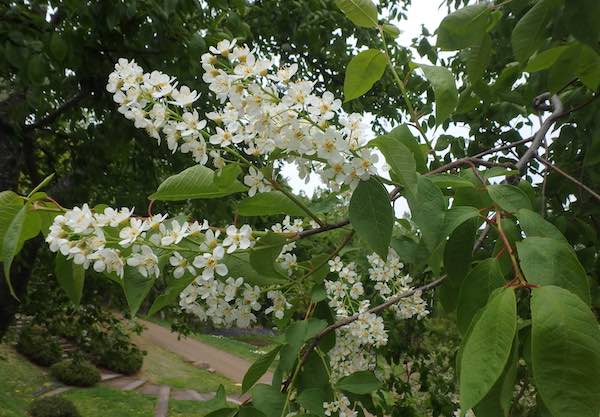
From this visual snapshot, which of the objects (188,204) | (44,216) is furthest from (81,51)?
(44,216)

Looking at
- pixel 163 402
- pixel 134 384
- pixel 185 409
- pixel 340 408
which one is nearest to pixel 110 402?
pixel 163 402

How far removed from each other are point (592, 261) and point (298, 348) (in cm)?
120

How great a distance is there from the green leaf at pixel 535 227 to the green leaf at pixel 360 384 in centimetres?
50

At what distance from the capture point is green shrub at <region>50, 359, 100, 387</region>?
412 inches

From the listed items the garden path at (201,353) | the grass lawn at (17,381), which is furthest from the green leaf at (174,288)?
the garden path at (201,353)

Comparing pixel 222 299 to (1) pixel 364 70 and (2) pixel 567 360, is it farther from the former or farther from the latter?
(2) pixel 567 360

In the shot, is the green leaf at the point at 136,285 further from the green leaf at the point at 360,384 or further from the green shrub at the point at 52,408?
the green shrub at the point at 52,408

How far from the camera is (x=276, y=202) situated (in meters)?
0.96

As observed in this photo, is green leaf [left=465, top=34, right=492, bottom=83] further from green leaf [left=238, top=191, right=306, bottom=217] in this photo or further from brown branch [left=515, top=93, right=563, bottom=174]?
green leaf [left=238, top=191, right=306, bottom=217]

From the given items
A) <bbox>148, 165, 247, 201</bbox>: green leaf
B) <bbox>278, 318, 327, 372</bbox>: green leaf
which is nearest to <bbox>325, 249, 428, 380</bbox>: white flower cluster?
<bbox>278, 318, 327, 372</bbox>: green leaf

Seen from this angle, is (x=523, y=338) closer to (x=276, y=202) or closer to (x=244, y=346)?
(x=276, y=202)

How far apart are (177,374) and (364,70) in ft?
42.4

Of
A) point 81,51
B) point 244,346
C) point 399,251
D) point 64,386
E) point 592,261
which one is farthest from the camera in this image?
point 244,346

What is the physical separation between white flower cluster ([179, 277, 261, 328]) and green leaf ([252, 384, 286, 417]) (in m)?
0.13
